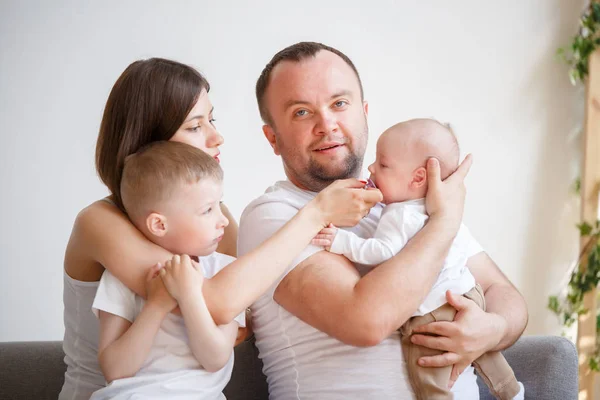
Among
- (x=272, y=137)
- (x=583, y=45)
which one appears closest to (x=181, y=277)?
(x=272, y=137)

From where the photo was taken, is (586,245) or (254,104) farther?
(586,245)

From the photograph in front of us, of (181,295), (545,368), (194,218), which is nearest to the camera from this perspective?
(181,295)

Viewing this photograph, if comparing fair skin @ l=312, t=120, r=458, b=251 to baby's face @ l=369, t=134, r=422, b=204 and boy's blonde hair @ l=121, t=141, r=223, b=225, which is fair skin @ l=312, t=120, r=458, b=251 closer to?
baby's face @ l=369, t=134, r=422, b=204

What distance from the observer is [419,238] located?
5.45 feet

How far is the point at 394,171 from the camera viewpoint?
179 cm

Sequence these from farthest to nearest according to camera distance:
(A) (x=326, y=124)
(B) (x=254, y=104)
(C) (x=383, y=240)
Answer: (B) (x=254, y=104) → (A) (x=326, y=124) → (C) (x=383, y=240)

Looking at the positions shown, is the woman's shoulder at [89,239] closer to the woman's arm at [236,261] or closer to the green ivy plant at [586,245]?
the woman's arm at [236,261]

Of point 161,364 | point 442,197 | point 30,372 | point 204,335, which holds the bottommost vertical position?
point 30,372

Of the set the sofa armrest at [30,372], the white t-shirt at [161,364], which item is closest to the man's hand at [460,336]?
the white t-shirt at [161,364]

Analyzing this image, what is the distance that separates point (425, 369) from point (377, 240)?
343 mm

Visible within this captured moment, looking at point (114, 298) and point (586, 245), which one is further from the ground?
point (586, 245)

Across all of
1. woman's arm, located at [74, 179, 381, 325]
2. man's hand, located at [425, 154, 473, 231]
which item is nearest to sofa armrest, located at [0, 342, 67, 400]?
woman's arm, located at [74, 179, 381, 325]

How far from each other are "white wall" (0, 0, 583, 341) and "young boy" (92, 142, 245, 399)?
1.94m

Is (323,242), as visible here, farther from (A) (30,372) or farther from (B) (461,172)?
(A) (30,372)
